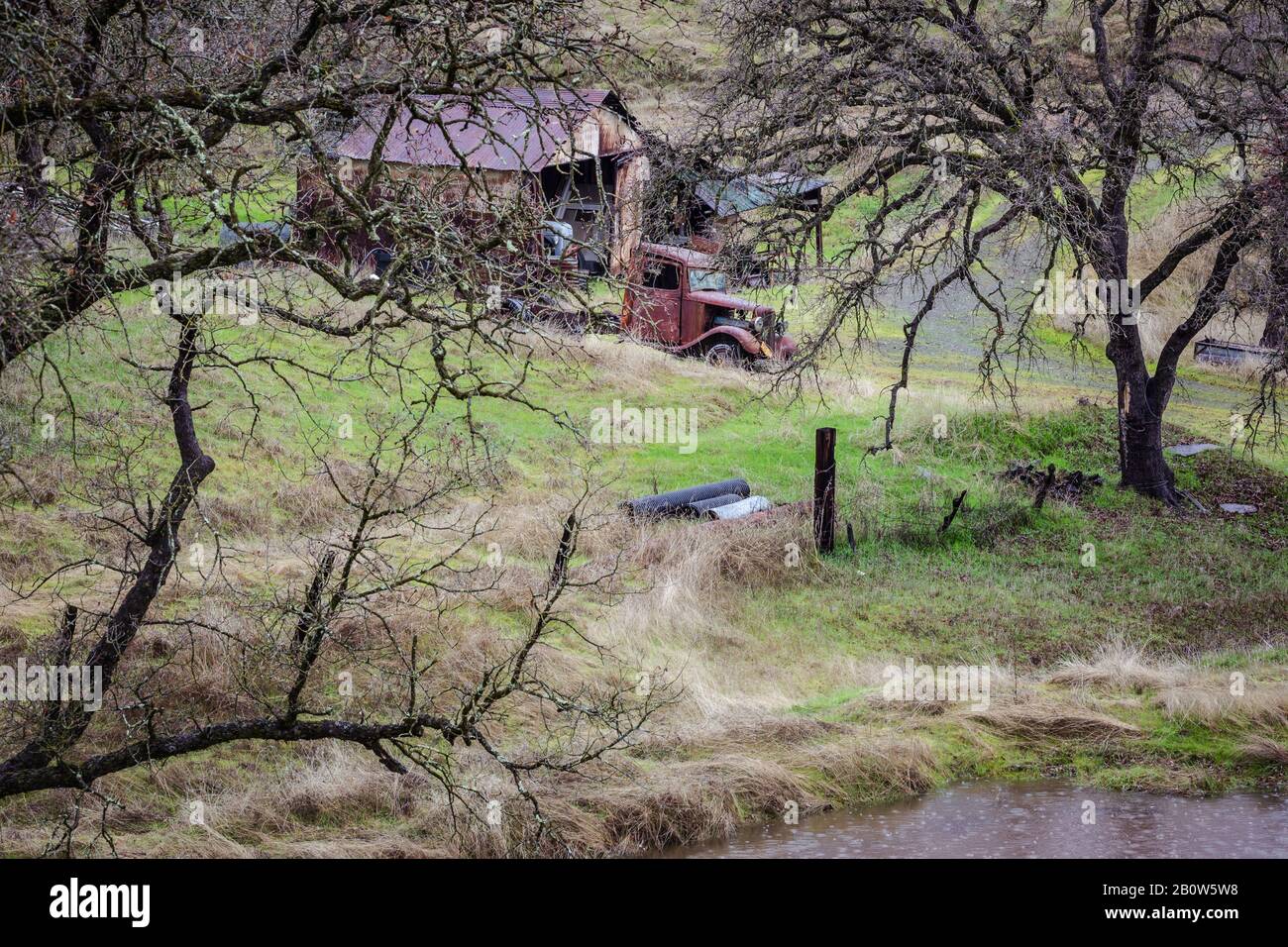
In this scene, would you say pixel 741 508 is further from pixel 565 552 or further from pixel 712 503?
pixel 565 552

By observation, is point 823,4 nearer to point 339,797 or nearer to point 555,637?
point 555,637

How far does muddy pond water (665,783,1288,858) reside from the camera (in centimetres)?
961

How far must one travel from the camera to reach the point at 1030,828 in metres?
10.0

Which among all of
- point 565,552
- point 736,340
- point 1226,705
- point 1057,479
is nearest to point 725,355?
point 736,340

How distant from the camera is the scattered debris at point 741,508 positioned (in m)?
15.7

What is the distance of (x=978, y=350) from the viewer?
28328 mm

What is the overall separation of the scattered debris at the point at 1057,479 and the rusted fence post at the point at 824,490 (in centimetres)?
393

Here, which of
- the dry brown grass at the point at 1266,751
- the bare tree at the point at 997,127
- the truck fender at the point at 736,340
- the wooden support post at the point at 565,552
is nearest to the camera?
the wooden support post at the point at 565,552

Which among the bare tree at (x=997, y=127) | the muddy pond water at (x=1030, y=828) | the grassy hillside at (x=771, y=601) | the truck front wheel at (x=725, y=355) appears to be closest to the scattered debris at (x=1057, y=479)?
the grassy hillside at (x=771, y=601)

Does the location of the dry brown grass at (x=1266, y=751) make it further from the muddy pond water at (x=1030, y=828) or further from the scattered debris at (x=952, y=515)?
the scattered debris at (x=952, y=515)

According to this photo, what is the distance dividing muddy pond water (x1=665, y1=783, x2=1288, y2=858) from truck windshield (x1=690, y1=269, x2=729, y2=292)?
15.6 m

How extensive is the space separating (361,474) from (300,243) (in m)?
8.68

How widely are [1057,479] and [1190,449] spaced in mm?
3691

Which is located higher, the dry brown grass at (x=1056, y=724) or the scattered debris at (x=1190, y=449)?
the scattered debris at (x=1190, y=449)
